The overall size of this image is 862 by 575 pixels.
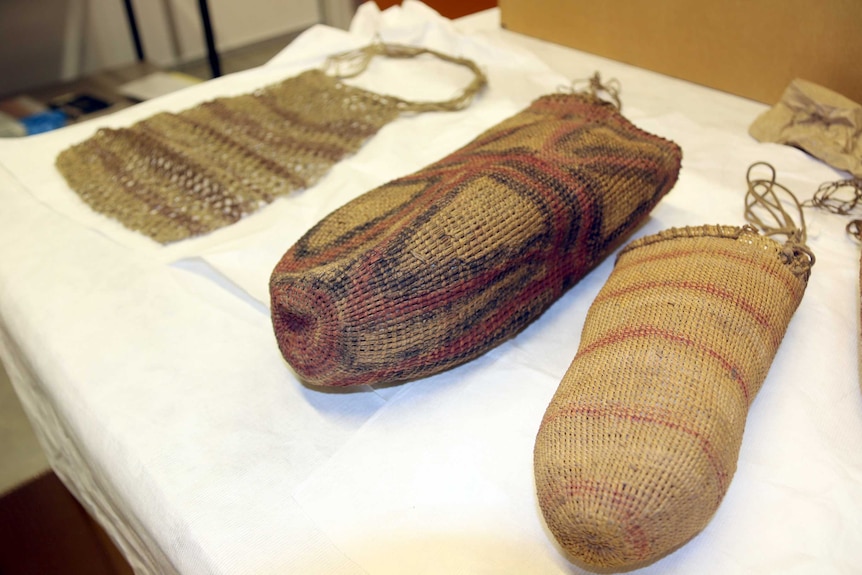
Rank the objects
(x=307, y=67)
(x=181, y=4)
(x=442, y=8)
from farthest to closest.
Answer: (x=181, y=4)
(x=442, y=8)
(x=307, y=67)

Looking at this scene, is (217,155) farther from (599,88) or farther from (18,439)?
(18,439)

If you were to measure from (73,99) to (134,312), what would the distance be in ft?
3.49

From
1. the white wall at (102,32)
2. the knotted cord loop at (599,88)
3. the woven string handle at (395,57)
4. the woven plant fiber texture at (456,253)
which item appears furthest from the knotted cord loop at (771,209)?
the white wall at (102,32)

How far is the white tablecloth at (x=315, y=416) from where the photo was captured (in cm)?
49

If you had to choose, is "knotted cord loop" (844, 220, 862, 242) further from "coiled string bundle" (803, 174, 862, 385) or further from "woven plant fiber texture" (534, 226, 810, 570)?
"woven plant fiber texture" (534, 226, 810, 570)

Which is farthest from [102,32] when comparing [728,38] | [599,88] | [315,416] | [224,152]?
[315,416]

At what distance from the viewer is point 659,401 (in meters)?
0.45

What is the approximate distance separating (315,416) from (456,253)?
0.18 meters

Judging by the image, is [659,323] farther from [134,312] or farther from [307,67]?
[307,67]

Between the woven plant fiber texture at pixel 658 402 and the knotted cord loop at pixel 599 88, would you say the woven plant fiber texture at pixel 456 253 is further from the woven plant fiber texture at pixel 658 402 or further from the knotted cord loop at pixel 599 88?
the knotted cord loop at pixel 599 88

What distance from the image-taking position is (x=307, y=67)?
1184mm

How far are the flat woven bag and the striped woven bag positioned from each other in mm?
Result: 479

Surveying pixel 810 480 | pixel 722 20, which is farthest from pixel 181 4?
pixel 810 480

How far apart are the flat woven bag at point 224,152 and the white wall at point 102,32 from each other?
1327mm
